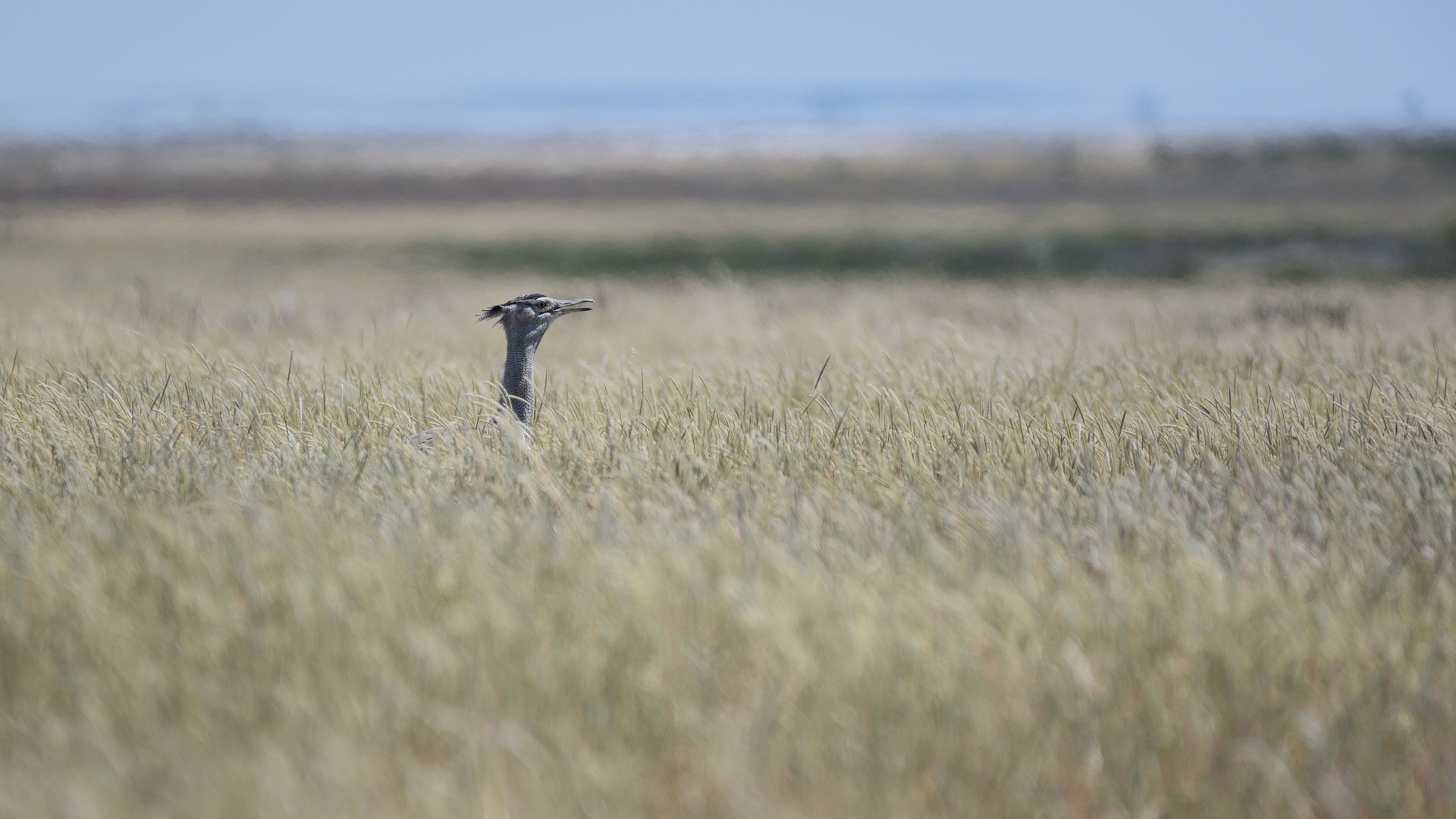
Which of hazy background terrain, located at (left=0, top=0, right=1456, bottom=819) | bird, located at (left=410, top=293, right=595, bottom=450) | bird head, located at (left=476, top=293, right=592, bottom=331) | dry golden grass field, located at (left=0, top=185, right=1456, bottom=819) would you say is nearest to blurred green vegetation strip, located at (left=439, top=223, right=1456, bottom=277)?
hazy background terrain, located at (left=0, top=0, right=1456, bottom=819)

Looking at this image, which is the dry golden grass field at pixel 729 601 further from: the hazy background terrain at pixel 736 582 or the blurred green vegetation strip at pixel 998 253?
the blurred green vegetation strip at pixel 998 253

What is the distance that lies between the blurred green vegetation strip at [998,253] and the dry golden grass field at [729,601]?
651 inches

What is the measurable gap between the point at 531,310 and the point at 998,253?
18.9 m

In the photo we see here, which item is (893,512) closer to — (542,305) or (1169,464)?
(1169,464)

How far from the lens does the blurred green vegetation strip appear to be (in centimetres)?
1986

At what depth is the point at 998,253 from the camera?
2183cm

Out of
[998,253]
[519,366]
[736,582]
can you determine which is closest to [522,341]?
[519,366]

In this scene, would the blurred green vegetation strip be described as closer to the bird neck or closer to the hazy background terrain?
the hazy background terrain

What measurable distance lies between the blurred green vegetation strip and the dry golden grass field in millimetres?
16530

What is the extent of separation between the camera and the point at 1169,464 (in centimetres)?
345

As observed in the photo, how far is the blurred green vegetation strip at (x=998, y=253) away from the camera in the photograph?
65.2 ft

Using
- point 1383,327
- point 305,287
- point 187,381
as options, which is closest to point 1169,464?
point 187,381

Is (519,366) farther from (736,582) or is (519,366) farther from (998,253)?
(998,253)

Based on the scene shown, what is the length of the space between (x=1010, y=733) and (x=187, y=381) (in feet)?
12.3
